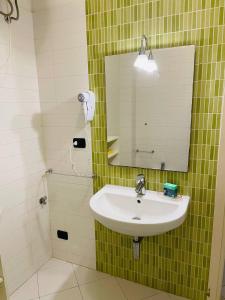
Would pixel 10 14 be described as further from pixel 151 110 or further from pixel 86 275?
pixel 86 275

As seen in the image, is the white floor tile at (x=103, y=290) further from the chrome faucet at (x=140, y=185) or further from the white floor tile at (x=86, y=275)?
the chrome faucet at (x=140, y=185)

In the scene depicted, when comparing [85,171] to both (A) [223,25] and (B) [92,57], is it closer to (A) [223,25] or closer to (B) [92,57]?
(B) [92,57]

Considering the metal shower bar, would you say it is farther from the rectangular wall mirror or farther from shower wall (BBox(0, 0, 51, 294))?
the rectangular wall mirror

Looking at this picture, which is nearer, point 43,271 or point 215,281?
point 215,281

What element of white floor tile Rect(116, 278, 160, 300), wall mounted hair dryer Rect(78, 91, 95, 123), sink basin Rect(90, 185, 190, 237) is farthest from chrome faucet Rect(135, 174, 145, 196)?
white floor tile Rect(116, 278, 160, 300)

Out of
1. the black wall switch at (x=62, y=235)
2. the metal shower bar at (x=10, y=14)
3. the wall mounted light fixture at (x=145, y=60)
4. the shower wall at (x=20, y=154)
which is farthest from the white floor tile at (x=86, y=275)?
the metal shower bar at (x=10, y=14)

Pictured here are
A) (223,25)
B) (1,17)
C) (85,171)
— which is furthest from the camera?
(85,171)

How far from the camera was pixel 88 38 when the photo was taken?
164 cm

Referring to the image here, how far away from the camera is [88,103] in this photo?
1.66m

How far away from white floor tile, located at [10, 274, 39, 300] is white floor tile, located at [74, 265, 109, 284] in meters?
0.35

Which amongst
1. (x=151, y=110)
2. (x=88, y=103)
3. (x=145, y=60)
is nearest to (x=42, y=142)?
(x=88, y=103)

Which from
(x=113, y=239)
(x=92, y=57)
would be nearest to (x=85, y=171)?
(x=113, y=239)

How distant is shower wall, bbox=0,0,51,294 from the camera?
165 cm

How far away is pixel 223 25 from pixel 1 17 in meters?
1.43
